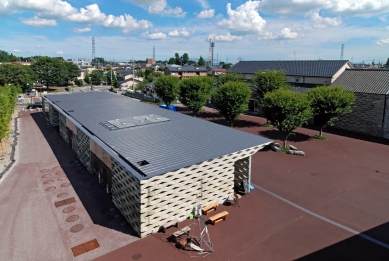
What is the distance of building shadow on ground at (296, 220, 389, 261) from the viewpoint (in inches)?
353

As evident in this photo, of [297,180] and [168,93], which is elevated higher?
[168,93]

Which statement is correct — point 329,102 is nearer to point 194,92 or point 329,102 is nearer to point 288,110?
point 288,110

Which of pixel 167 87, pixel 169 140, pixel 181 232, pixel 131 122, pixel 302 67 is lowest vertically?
pixel 181 232

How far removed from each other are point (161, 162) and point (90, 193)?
16.8 ft

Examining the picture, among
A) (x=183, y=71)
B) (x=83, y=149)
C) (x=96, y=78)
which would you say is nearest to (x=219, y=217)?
(x=83, y=149)

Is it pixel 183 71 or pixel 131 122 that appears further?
pixel 183 71

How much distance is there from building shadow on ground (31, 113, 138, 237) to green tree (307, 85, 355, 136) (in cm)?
1771

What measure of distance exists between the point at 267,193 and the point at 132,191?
6.97 m

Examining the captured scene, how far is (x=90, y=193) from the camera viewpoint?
44.0ft

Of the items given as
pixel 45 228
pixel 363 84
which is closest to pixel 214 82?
pixel 363 84

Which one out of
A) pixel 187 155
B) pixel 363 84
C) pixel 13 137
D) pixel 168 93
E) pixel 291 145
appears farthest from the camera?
pixel 168 93

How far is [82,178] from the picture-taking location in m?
15.1

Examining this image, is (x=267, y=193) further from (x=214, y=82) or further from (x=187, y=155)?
(x=214, y=82)

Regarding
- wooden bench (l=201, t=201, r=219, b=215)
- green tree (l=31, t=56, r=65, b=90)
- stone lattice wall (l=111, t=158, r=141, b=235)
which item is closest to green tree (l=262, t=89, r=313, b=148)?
wooden bench (l=201, t=201, r=219, b=215)
